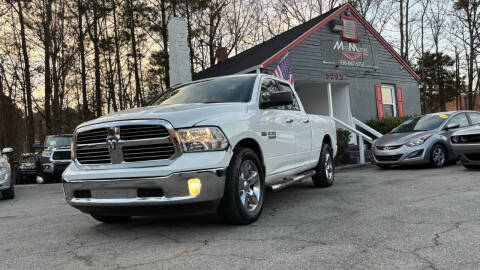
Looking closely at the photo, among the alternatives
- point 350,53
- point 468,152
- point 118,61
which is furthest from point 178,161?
point 118,61

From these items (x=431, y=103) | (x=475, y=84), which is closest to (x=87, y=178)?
(x=475, y=84)

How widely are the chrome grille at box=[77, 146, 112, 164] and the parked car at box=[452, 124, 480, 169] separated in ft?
23.9

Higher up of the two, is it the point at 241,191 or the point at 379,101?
the point at 379,101

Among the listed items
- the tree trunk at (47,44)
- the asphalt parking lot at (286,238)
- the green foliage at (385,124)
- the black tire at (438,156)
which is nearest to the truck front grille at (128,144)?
the asphalt parking lot at (286,238)

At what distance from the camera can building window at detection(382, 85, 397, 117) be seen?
1875 cm

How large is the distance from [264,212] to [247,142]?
108cm

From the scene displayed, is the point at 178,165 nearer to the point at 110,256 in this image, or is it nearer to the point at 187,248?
the point at 187,248

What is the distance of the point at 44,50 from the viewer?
2255cm

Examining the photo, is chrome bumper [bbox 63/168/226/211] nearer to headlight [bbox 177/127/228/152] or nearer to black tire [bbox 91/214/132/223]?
headlight [bbox 177/127/228/152]

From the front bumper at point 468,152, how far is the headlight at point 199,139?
6463 mm

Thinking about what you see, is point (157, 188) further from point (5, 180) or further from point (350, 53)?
point (350, 53)

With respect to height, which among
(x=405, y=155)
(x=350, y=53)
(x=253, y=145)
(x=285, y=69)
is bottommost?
(x=405, y=155)

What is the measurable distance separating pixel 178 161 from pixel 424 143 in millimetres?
7647

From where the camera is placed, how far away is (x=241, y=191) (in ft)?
14.2
